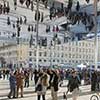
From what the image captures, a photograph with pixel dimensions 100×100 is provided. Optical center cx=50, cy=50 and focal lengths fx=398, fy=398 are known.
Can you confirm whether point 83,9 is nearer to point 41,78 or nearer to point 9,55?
point 41,78

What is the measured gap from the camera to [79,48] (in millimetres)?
101500

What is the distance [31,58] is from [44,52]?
439 cm

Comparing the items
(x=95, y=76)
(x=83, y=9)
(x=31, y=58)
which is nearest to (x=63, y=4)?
(x=83, y=9)

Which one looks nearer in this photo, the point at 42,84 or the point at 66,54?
the point at 42,84

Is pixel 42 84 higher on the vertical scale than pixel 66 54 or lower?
higher

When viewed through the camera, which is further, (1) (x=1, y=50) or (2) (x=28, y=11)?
(1) (x=1, y=50)

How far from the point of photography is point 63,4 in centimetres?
2358

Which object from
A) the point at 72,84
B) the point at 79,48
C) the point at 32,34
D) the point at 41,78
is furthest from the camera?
the point at 79,48

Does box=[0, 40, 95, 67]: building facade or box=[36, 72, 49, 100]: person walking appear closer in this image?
box=[36, 72, 49, 100]: person walking

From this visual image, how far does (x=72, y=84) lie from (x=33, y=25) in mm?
21145

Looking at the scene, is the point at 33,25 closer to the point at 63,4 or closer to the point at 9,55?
the point at 63,4

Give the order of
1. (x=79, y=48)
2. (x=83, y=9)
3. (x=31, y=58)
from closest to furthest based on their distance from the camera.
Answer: (x=83, y=9) → (x=31, y=58) → (x=79, y=48)

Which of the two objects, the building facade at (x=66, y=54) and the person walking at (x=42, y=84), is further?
the building facade at (x=66, y=54)

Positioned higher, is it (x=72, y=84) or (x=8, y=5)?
(x=8, y=5)
